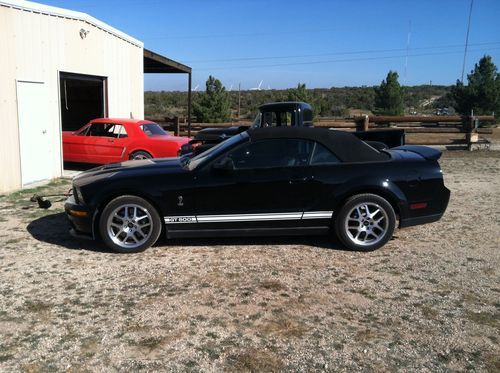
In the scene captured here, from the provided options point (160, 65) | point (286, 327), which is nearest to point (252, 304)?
point (286, 327)

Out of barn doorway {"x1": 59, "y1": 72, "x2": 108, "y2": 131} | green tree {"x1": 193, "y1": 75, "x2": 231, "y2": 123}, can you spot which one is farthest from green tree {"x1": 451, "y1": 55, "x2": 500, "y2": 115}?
barn doorway {"x1": 59, "y1": 72, "x2": 108, "y2": 131}

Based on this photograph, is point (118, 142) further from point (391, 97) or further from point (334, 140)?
point (391, 97)

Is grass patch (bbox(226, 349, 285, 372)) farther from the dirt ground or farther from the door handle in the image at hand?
the door handle

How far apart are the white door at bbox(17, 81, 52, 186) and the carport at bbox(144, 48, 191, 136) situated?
5698 millimetres

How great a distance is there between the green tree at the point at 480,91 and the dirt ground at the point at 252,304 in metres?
33.2

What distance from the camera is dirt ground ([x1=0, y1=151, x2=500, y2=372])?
3309mm

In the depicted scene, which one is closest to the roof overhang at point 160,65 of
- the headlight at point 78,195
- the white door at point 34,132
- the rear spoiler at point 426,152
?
the white door at point 34,132

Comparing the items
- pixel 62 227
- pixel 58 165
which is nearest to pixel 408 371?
pixel 62 227

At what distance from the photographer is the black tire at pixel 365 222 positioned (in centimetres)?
554

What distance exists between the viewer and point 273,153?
5617 millimetres

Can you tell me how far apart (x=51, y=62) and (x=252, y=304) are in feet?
29.2

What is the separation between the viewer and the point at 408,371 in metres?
3.14

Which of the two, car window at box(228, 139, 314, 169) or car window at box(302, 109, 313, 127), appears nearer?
car window at box(228, 139, 314, 169)

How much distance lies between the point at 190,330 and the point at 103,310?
847mm
